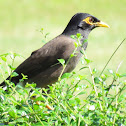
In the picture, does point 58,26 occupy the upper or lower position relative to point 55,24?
lower

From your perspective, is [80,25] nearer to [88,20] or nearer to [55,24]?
[88,20]

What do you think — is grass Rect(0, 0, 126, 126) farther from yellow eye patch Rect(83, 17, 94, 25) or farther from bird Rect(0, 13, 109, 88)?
yellow eye patch Rect(83, 17, 94, 25)

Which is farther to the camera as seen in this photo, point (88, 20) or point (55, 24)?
point (55, 24)

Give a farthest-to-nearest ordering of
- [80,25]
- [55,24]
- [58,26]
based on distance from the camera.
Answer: [55,24]
[58,26]
[80,25]

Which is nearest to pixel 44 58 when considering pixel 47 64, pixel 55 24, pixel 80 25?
pixel 47 64

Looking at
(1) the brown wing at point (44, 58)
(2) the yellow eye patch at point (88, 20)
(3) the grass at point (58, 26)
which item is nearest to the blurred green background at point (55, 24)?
(3) the grass at point (58, 26)

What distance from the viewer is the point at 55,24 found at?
12.2m

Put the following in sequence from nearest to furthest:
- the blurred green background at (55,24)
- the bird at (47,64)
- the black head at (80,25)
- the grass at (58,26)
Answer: the bird at (47,64) < the black head at (80,25) < the grass at (58,26) < the blurred green background at (55,24)

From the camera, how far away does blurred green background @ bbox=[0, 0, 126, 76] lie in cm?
1013

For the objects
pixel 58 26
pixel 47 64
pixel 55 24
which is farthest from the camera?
pixel 55 24

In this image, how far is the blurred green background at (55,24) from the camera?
33.2 feet

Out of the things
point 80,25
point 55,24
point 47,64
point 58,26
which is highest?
point 55,24

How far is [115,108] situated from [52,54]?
2.31 m

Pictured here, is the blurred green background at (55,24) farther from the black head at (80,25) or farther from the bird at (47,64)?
the bird at (47,64)
